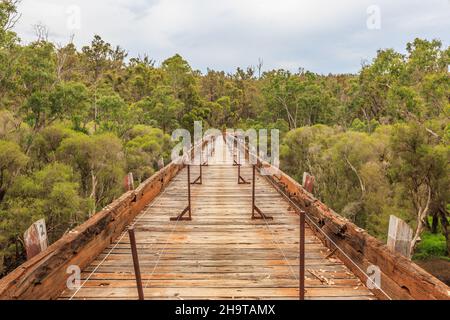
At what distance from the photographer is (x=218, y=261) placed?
473 cm

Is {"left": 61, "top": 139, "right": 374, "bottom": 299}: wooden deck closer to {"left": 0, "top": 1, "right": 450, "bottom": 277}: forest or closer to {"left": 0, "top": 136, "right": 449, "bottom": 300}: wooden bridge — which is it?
{"left": 0, "top": 136, "right": 449, "bottom": 300}: wooden bridge

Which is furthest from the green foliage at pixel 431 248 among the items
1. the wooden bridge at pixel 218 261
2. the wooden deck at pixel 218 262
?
the wooden bridge at pixel 218 261

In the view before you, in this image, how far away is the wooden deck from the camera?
3844 mm

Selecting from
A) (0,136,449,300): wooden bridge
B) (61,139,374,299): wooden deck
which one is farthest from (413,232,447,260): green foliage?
(0,136,449,300): wooden bridge

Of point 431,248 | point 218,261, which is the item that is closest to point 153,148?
point 431,248

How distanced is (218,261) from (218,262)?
0.04 m

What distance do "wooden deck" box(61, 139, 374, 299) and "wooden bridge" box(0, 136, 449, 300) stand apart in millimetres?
11

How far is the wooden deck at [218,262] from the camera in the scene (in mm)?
3844

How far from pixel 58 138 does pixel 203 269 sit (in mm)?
22125

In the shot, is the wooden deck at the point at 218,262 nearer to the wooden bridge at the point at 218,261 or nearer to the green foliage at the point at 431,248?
the wooden bridge at the point at 218,261

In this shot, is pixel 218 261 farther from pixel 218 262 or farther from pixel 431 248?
pixel 431 248

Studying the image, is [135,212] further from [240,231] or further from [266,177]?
[266,177]

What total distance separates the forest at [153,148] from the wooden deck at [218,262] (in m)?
4.57
